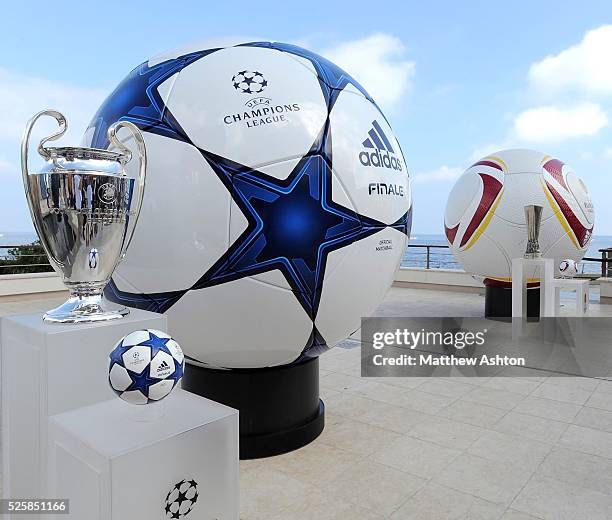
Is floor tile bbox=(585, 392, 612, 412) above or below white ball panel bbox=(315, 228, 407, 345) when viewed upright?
below

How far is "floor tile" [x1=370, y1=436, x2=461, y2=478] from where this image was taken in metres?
2.92

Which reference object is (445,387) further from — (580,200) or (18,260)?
(18,260)

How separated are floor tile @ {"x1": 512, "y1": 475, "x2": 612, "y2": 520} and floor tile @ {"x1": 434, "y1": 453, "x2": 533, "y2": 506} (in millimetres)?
61

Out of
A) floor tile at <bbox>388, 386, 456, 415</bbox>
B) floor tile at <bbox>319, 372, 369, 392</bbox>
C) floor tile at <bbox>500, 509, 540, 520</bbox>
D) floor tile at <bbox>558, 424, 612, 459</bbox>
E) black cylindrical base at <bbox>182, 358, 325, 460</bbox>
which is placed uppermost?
black cylindrical base at <bbox>182, 358, 325, 460</bbox>

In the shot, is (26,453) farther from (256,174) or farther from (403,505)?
(403,505)

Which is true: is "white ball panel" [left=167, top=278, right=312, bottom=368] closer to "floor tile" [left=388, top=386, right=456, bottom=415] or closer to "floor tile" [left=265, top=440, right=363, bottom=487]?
"floor tile" [left=265, top=440, right=363, bottom=487]

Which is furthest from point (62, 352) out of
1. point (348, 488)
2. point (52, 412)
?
point (348, 488)

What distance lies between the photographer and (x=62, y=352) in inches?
66.5

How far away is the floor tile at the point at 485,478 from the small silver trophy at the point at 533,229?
12.4 ft

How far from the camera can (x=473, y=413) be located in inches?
152

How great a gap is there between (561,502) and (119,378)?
226cm

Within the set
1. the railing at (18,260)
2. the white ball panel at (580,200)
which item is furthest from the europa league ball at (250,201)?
the railing at (18,260)

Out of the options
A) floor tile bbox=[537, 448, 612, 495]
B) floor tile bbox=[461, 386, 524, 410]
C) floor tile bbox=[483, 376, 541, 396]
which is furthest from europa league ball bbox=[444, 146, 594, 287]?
floor tile bbox=[537, 448, 612, 495]

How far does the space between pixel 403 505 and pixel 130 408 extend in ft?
4.90
